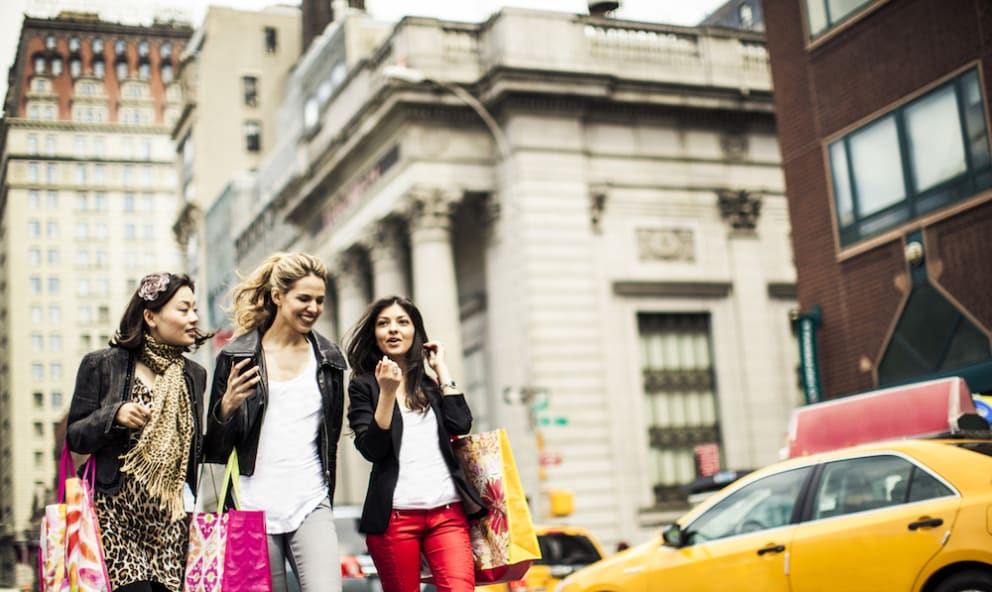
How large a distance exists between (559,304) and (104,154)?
58.5 meters

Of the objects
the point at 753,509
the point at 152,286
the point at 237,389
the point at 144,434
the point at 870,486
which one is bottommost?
the point at 753,509

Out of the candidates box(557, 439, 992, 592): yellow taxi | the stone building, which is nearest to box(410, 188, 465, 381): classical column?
the stone building

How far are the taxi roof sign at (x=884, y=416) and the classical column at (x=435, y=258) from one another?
1863 centimetres

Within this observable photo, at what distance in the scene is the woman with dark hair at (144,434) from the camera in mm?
5305

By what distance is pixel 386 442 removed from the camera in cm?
608

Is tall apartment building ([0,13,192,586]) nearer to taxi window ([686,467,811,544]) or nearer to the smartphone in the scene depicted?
taxi window ([686,467,811,544])

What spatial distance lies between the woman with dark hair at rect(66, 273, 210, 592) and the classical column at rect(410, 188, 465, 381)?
2608 cm

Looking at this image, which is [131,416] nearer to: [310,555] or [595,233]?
[310,555]

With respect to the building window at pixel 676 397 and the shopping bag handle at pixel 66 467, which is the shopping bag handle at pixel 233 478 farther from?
the building window at pixel 676 397

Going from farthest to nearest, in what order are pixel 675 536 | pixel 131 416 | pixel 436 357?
pixel 675 536
pixel 436 357
pixel 131 416

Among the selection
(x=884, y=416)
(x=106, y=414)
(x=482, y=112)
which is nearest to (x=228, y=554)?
(x=106, y=414)

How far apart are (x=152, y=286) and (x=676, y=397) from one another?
2818 cm

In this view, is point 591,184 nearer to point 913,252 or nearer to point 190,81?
point 913,252

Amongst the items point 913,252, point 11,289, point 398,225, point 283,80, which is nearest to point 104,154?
point 11,289
